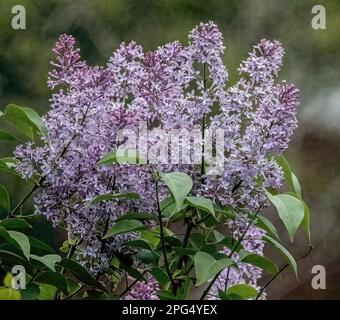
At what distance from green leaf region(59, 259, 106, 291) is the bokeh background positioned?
761mm

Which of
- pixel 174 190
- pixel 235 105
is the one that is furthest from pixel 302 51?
pixel 174 190

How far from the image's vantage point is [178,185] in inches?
17.8

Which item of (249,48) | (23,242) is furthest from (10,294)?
(249,48)

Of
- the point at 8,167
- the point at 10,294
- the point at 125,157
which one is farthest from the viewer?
the point at 8,167

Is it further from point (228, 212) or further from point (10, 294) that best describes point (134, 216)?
point (10, 294)

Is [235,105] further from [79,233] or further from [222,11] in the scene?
[222,11]

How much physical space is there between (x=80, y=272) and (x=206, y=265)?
0.09m

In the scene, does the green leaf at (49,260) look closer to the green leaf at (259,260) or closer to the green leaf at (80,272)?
the green leaf at (80,272)

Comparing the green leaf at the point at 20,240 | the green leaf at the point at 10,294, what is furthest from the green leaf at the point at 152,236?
the green leaf at the point at 10,294

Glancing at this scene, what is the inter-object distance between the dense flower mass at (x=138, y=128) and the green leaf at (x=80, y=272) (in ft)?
0.05

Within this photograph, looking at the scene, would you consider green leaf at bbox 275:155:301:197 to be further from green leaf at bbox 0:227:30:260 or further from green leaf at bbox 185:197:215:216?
green leaf at bbox 0:227:30:260

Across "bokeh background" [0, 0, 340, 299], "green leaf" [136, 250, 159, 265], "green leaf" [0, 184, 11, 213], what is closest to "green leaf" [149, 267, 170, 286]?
"green leaf" [136, 250, 159, 265]

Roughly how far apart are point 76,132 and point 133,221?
8 cm

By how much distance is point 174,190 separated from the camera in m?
0.44
